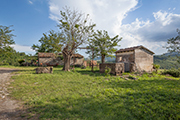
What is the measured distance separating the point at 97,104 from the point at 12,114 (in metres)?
3.69

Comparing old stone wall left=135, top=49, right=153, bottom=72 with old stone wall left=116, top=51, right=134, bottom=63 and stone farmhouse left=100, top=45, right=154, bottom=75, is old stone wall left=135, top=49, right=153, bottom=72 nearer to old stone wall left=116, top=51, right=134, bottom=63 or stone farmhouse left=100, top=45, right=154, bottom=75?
stone farmhouse left=100, top=45, right=154, bottom=75

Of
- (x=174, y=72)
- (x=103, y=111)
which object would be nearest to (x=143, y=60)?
(x=174, y=72)

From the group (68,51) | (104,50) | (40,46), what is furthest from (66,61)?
(40,46)

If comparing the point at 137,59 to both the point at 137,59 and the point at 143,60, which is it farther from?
the point at 143,60

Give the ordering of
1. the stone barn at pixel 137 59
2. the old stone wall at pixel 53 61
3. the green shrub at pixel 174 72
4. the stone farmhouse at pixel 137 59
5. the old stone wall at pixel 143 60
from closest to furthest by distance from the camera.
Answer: the green shrub at pixel 174 72
the stone farmhouse at pixel 137 59
the stone barn at pixel 137 59
the old stone wall at pixel 143 60
the old stone wall at pixel 53 61

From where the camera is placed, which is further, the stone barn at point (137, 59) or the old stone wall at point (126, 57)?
the old stone wall at point (126, 57)

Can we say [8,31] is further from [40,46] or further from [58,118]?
[58,118]

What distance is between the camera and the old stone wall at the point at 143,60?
16.2 m

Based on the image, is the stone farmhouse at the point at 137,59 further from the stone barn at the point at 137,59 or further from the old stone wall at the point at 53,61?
the old stone wall at the point at 53,61

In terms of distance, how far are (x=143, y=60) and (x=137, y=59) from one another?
57.4 inches

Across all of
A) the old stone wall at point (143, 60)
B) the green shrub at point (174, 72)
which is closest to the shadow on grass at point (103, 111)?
the old stone wall at point (143, 60)

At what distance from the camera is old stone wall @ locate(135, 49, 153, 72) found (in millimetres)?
16189

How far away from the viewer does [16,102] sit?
196 inches

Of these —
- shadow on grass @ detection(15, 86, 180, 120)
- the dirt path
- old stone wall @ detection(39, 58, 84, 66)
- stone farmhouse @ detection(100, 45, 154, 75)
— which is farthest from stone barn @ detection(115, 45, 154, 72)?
old stone wall @ detection(39, 58, 84, 66)
